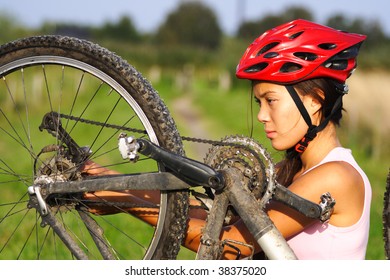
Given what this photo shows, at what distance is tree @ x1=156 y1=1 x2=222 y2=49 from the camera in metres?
81.9

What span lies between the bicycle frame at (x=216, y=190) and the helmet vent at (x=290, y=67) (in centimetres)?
56

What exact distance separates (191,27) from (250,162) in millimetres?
83498

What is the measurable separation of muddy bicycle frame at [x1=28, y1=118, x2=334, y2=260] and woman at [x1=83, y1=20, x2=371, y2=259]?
0.49 feet

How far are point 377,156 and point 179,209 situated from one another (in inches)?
422

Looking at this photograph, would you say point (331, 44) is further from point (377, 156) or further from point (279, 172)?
point (377, 156)

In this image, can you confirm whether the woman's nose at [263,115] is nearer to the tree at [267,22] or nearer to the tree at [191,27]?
the tree at [267,22]

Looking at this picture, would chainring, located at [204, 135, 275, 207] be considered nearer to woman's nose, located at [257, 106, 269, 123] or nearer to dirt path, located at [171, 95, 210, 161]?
woman's nose, located at [257, 106, 269, 123]

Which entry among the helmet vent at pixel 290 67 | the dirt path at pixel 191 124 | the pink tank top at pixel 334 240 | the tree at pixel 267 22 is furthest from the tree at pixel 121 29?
the pink tank top at pixel 334 240

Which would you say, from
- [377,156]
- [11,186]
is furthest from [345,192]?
[377,156]

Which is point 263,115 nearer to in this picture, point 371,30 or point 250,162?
point 250,162

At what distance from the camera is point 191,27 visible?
281ft

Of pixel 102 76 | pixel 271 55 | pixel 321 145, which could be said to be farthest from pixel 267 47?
pixel 102 76

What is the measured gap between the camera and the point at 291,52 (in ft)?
11.0

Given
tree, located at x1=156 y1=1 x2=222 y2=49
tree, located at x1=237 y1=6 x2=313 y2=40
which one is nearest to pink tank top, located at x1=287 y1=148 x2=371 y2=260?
tree, located at x1=237 y1=6 x2=313 y2=40
